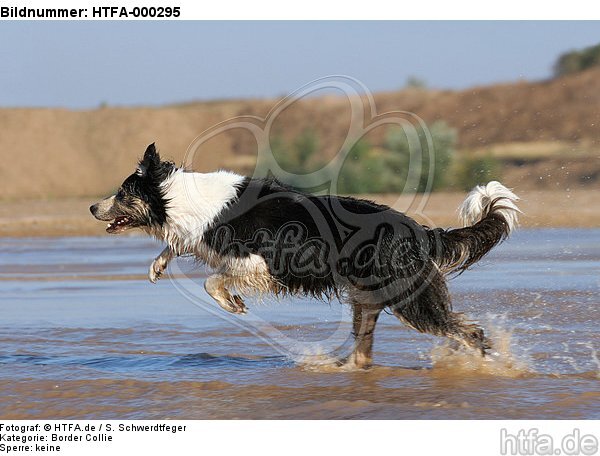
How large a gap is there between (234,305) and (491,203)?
7.39 feet

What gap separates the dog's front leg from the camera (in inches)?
303

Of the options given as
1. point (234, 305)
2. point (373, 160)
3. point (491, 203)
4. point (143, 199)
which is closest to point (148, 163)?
point (143, 199)

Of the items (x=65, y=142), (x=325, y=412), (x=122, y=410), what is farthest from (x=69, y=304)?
(x=65, y=142)

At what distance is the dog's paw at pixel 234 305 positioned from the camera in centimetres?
747

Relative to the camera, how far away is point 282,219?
7281 mm

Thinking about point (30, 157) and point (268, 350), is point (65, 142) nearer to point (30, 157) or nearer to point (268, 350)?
point (30, 157)

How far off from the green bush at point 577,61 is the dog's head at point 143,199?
20312mm

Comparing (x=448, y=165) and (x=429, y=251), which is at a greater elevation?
(x=448, y=165)

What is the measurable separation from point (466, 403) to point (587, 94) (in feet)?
106

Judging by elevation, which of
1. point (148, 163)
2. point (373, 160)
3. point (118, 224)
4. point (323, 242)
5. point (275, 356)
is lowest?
point (275, 356)

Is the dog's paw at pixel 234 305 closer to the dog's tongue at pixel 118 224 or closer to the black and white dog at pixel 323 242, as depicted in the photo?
the black and white dog at pixel 323 242

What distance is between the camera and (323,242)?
7223mm

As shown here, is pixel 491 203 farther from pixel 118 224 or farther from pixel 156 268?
pixel 118 224
